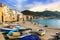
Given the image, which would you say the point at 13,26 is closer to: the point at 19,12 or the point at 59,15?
the point at 19,12

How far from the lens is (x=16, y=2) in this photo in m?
3.23

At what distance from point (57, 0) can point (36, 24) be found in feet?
3.00

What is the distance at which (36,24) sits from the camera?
12.3ft

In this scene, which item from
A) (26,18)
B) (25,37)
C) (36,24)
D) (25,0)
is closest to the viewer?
(25,37)

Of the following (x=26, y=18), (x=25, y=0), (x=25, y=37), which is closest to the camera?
(x=25, y=37)

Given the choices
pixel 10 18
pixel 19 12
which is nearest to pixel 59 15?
pixel 19 12

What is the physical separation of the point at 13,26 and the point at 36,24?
2.59 feet

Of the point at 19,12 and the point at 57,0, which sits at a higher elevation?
the point at 57,0

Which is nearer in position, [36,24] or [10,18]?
[10,18]

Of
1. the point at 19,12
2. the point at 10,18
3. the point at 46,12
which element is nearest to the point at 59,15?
the point at 46,12

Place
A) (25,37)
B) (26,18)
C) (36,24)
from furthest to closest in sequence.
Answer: (36,24), (26,18), (25,37)

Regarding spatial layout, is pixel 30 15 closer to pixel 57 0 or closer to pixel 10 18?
pixel 10 18

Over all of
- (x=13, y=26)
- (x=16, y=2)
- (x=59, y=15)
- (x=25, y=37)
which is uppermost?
(x=16, y=2)

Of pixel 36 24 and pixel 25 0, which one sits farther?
pixel 36 24
